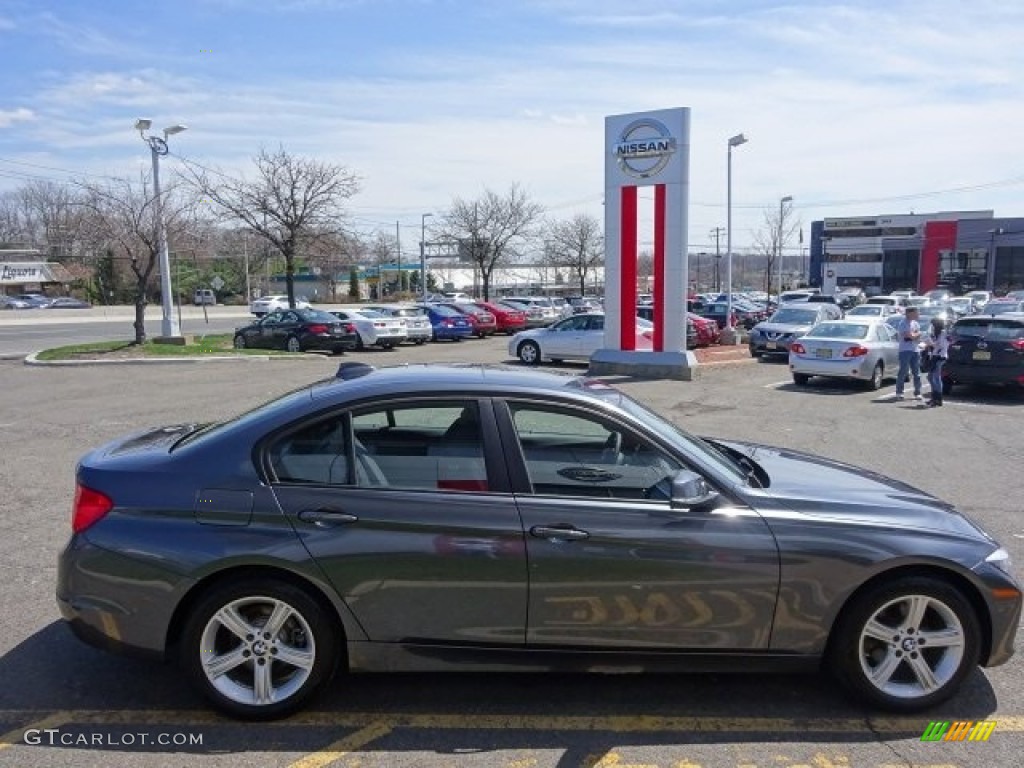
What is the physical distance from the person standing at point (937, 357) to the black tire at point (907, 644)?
11.4m

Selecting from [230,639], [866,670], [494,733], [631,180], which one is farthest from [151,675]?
[631,180]

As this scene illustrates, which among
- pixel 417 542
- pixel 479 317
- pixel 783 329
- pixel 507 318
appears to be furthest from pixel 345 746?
pixel 507 318

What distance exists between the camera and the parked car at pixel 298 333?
2369 centimetres

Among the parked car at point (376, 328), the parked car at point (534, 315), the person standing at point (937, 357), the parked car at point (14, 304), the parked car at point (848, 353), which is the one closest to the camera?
the person standing at point (937, 357)

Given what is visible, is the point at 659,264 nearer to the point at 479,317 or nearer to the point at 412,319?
the point at 412,319

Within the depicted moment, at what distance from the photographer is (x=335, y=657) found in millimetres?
3486

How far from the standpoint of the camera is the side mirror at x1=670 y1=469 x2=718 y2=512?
3.40m

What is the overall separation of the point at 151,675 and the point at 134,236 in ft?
69.1

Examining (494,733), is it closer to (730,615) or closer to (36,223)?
(730,615)

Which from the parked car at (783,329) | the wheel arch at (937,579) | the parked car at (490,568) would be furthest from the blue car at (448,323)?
the wheel arch at (937,579)

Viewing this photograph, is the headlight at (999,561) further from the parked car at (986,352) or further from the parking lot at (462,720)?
the parked car at (986,352)
